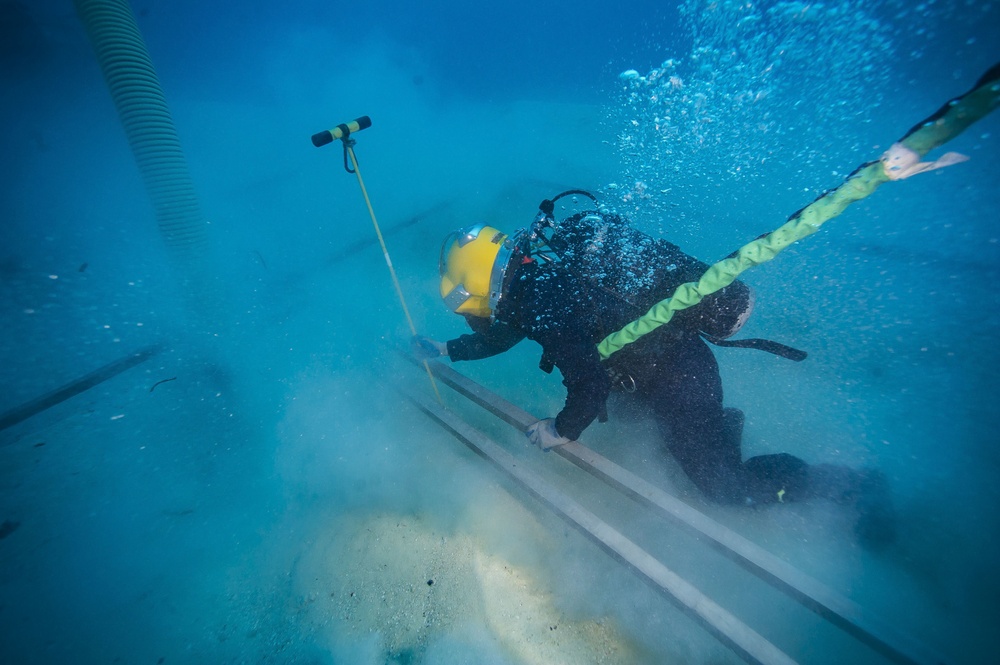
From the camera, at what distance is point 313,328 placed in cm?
532

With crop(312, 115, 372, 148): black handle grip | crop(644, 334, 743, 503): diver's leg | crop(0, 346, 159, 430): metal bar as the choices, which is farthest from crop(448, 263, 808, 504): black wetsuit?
crop(0, 346, 159, 430): metal bar

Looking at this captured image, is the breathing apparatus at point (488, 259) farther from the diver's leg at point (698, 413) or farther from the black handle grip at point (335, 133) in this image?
the black handle grip at point (335, 133)

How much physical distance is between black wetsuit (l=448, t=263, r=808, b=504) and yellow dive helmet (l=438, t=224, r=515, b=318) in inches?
4.5

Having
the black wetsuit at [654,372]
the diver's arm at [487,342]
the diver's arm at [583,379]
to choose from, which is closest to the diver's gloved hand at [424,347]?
the diver's arm at [487,342]

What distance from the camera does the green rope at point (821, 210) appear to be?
119cm

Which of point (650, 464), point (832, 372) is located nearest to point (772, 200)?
point (832, 372)

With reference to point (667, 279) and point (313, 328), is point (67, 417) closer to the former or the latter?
point (313, 328)

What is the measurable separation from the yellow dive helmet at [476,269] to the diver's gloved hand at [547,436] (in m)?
0.94

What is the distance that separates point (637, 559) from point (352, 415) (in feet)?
9.95

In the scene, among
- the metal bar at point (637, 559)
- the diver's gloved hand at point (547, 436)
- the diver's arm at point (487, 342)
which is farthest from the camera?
the diver's arm at point (487, 342)

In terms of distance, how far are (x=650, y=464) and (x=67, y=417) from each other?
575cm

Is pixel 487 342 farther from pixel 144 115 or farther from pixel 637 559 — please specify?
pixel 144 115

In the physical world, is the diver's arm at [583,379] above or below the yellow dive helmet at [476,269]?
below

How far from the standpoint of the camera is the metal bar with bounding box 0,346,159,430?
3484 mm
